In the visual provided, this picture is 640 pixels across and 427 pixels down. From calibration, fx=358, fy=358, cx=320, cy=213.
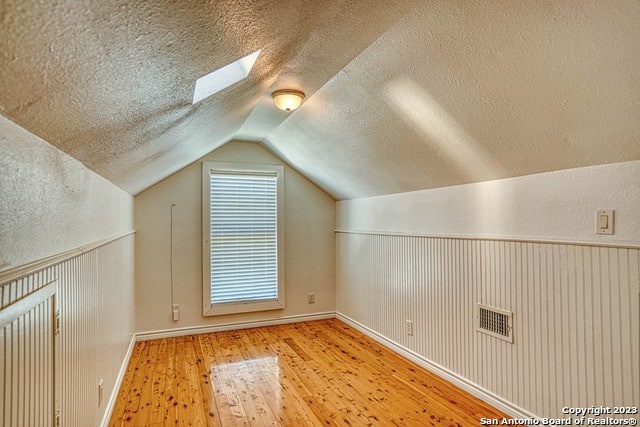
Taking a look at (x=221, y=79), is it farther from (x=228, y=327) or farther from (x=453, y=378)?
(x=228, y=327)

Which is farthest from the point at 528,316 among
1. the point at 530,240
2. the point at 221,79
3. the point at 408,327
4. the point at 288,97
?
the point at 221,79

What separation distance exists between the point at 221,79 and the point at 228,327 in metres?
3.24

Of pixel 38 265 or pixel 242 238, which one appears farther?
pixel 242 238

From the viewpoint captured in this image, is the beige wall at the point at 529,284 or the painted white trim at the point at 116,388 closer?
the beige wall at the point at 529,284

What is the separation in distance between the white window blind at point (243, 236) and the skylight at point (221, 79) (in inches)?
98.0

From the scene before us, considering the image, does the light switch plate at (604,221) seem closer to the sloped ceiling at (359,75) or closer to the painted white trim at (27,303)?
the sloped ceiling at (359,75)

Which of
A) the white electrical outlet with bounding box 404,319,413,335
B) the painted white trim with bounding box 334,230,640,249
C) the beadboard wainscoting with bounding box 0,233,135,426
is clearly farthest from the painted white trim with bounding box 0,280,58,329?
the white electrical outlet with bounding box 404,319,413,335

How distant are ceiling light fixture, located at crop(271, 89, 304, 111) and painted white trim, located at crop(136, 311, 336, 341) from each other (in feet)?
9.36

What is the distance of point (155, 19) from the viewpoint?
2.85 ft

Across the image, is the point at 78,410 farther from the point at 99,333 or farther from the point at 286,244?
the point at 286,244

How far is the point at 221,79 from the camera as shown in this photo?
5.94 feet

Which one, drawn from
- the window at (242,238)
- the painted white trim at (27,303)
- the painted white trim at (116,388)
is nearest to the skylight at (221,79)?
the painted white trim at (27,303)

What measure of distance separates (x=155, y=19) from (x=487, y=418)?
9.01ft

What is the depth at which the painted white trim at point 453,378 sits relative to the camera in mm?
2334
